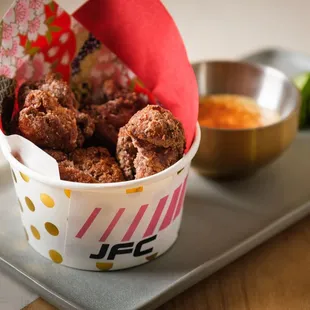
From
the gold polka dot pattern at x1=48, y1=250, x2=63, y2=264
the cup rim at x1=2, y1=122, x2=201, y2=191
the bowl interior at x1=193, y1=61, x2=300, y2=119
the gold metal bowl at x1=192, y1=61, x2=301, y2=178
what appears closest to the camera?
the cup rim at x1=2, y1=122, x2=201, y2=191

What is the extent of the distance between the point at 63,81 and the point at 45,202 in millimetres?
199

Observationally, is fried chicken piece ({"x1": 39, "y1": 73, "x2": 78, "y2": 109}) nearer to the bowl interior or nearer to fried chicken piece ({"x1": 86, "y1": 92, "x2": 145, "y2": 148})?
fried chicken piece ({"x1": 86, "y1": 92, "x2": 145, "y2": 148})

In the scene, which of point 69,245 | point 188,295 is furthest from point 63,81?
point 188,295

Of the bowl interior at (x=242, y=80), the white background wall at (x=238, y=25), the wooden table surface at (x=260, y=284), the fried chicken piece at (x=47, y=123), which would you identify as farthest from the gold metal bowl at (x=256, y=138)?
the white background wall at (x=238, y=25)

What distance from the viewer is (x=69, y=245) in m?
0.89

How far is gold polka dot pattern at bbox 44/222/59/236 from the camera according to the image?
88cm

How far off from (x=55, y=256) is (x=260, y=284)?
0.95ft

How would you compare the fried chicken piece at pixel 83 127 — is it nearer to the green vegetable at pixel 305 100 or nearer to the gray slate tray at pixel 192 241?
the gray slate tray at pixel 192 241

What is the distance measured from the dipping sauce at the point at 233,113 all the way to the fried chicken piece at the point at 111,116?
220mm

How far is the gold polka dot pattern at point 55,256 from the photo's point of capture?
35.9 inches

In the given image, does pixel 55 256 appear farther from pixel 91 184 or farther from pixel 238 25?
pixel 238 25

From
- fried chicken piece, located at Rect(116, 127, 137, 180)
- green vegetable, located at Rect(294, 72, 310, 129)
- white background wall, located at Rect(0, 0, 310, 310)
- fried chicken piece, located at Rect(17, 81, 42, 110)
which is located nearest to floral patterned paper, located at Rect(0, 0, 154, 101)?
fried chicken piece, located at Rect(17, 81, 42, 110)

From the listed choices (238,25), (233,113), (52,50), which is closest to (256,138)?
(233,113)

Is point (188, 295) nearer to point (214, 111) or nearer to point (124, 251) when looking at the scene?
point (124, 251)
